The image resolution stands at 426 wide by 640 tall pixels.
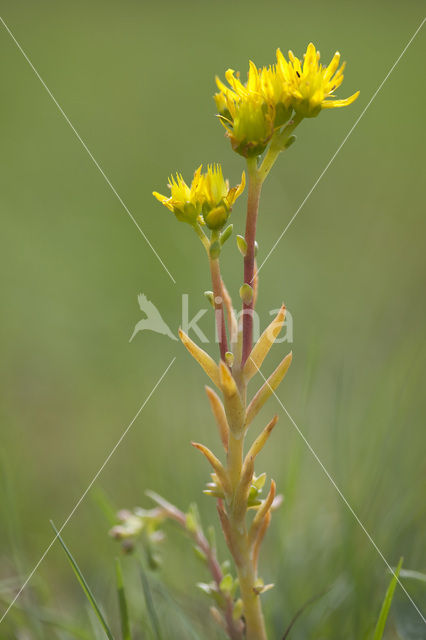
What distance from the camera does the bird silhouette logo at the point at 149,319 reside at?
1584 mm

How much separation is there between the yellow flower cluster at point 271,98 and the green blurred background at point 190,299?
368 mm

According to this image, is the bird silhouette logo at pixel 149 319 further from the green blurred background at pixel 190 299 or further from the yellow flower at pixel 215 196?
the yellow flower at pixel 215 196

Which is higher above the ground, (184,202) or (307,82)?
(307,82)

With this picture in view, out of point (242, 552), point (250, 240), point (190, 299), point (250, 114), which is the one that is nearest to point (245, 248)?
point (250, 240)

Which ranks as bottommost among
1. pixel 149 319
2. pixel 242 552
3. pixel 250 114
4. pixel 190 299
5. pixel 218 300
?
pixel 149 319

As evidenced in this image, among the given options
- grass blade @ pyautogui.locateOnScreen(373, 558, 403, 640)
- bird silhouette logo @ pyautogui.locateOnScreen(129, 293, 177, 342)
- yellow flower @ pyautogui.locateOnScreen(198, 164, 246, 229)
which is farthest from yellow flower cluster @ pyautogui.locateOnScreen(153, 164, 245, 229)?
bird silhouette logo @ pyautogui.locateOnScreen(129, 293, 177, 342)

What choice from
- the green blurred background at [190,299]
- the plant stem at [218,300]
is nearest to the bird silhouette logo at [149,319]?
the green blurred background at [190,299]

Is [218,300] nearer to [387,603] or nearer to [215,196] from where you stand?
[215,196]

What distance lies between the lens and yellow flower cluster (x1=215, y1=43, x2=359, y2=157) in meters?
0.50

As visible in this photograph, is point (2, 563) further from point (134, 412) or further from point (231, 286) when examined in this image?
point (231, 286)

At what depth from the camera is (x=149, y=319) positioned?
1669mm

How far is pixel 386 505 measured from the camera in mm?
854

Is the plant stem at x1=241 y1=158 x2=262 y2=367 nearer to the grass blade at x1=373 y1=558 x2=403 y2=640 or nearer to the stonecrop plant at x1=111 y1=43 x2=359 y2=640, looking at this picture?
the stonecrop plant at x1=111 y1=43 x2=359 y2=640

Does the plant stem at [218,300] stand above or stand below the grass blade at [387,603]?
above
